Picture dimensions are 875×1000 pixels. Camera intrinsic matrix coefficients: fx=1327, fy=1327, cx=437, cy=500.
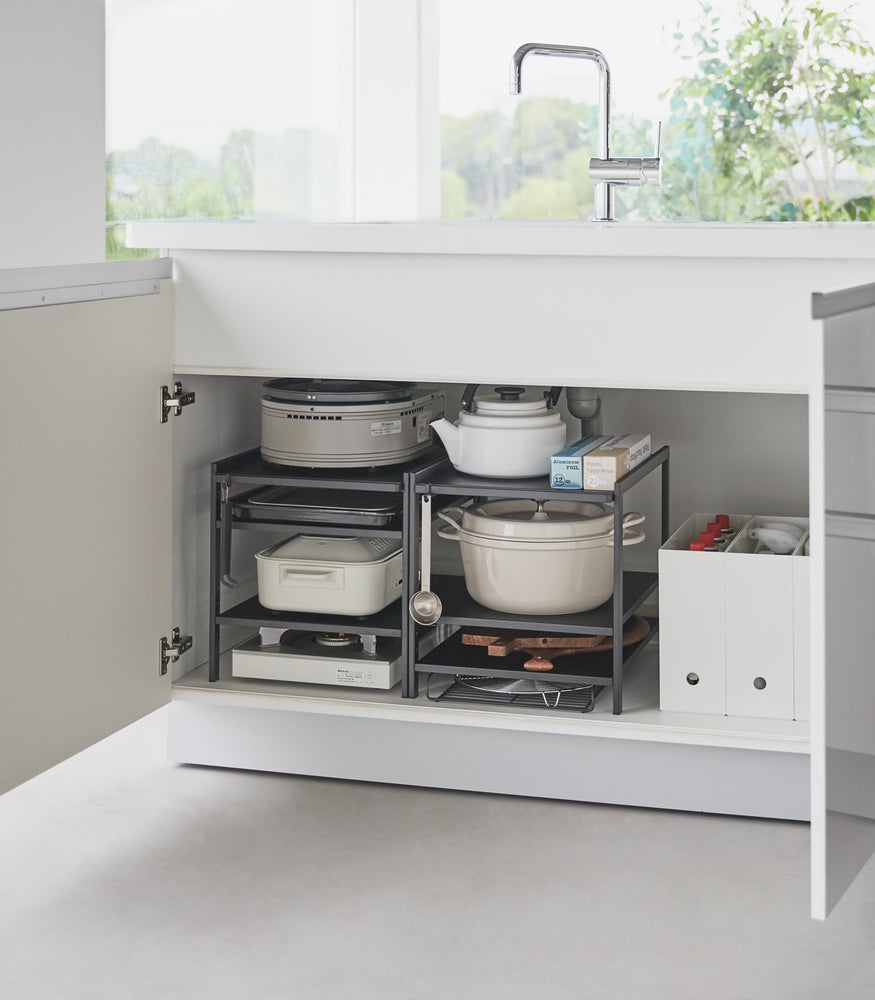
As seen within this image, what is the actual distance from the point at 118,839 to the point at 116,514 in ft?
1.54

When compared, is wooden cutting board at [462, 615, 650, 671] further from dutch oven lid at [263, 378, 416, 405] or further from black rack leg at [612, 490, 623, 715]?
dutch oven lid at [263, 378, 416, 405]

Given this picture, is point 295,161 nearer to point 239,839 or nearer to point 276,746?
point 276,746

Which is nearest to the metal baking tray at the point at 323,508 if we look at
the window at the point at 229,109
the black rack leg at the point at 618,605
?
the black rack leg at the point at 618,605

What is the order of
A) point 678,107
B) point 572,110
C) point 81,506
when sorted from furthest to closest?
point 572,110 < point 678,107 < point 81,506

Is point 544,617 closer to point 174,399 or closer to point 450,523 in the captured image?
point 450,523

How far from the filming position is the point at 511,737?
2.00m

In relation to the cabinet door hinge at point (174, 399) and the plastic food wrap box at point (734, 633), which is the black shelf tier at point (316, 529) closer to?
the cabinet door hinge at point (174, 399)

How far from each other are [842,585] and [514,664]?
732 mm

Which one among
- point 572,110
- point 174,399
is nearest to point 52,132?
point 174,399

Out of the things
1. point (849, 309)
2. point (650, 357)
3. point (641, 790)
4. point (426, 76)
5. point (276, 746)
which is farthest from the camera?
point (426, 76)

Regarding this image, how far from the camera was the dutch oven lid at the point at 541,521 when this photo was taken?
1.93m

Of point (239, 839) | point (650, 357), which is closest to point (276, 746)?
point (239, 839)

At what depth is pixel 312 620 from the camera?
→ 6.64 feet

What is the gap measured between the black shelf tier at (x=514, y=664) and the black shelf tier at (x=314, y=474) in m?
0.26
